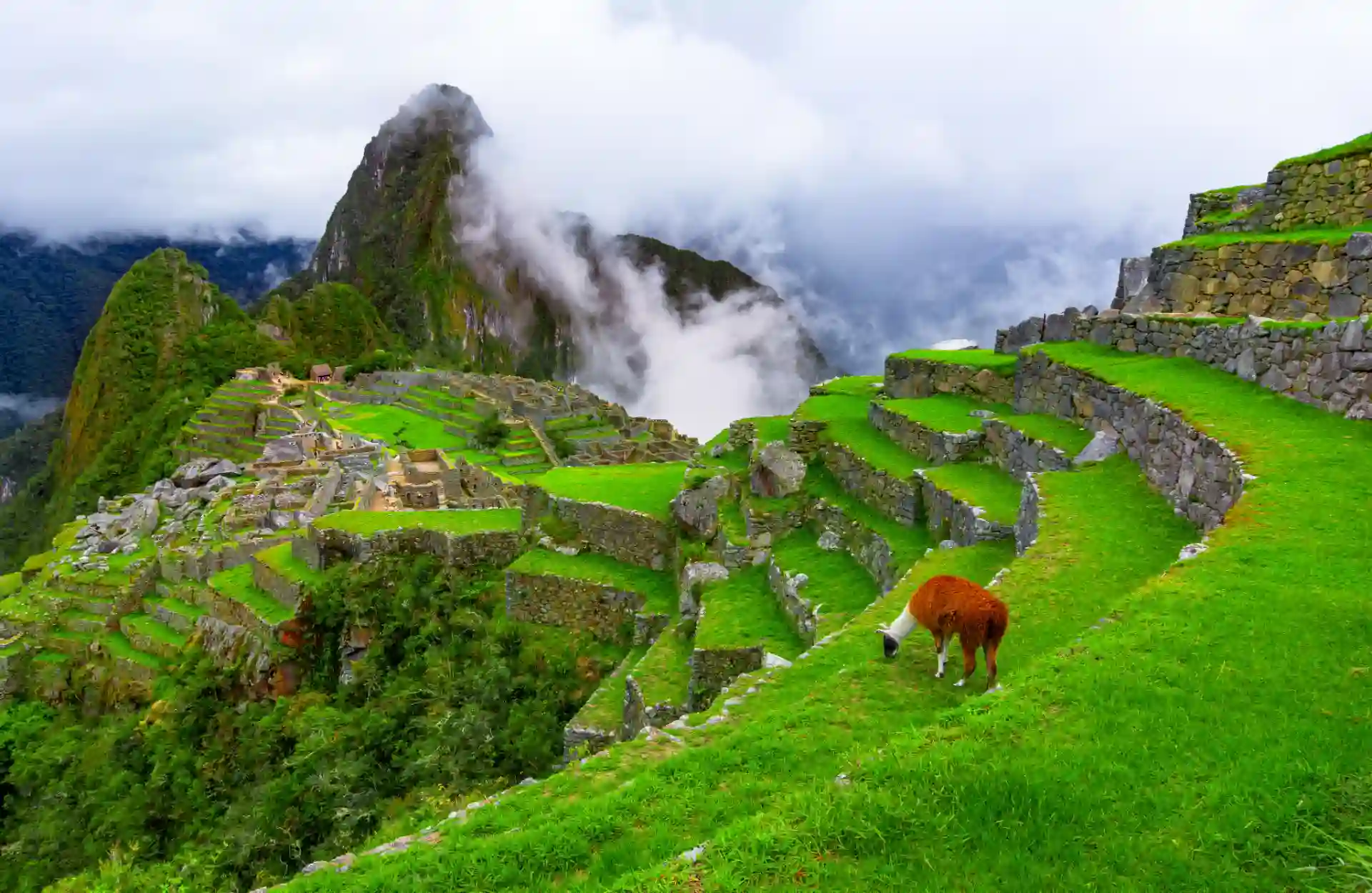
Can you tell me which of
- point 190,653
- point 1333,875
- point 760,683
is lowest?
point 190,653

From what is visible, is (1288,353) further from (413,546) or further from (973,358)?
(413,546)

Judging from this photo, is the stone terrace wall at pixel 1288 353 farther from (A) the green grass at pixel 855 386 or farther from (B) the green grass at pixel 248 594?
(B) the green grass at pixel 248 594

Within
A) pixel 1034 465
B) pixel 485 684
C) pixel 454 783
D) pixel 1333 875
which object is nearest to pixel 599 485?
pixel 485 684

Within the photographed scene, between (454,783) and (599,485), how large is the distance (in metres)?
7.41

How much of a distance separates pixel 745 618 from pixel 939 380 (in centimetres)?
738

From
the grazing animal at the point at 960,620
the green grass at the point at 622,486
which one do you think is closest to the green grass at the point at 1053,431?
the grazing animal at the point at 960,620

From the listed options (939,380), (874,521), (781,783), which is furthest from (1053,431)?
(781,783)

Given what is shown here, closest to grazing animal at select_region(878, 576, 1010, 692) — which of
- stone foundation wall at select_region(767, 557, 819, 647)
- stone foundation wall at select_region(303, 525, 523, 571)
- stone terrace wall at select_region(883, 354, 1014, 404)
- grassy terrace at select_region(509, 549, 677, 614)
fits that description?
stone foundation wall at select_region(767, 557, 819, 647)

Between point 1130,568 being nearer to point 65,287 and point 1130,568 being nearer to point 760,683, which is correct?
point 760,683

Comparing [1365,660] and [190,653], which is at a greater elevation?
[1365,660]

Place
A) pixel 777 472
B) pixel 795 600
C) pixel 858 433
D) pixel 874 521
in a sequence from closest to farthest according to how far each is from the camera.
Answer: pixel 795 600 < pixel 874 521 < pixel 777 472 < pixel 858 433

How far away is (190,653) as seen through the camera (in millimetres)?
16562

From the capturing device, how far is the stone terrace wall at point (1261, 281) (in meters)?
9.11

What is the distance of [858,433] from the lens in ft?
45.4
